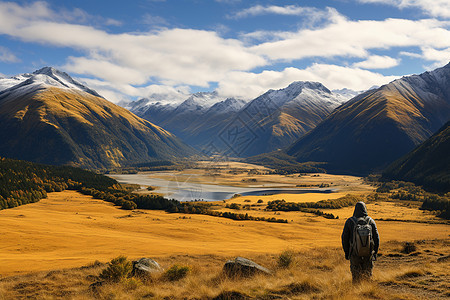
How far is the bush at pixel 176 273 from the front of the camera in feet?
56.0

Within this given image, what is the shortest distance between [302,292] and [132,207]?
2846 inches

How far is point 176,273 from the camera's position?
1725 cm

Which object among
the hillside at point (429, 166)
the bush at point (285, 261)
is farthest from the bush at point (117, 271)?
the hillside at point (429, 166)

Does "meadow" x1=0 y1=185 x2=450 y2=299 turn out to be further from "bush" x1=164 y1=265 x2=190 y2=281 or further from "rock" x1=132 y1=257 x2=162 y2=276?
"rock" x1=132 y1=257 x2=162 y2=276

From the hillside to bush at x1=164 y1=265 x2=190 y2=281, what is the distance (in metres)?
139

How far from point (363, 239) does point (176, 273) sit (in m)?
10.4

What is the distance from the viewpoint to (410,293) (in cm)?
1220

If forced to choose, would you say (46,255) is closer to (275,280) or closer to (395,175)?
(275,280)

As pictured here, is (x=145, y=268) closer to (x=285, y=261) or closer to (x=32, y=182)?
(x=285, y=261)

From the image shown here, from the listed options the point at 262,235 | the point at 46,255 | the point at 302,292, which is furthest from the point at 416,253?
the point at 46,255

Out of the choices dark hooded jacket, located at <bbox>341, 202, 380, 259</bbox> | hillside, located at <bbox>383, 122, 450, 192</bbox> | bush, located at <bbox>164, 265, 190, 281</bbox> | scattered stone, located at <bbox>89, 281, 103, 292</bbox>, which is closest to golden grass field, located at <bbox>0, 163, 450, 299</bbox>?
scattered stone, located at <bbox>89, 281, 103, 292</bbox>

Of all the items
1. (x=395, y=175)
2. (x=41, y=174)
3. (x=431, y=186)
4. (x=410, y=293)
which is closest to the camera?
(x=410, y=293)

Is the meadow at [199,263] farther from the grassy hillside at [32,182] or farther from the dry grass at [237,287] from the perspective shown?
the grassy hillside at [32,182]

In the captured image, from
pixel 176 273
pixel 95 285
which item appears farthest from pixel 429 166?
pixel 95 285
